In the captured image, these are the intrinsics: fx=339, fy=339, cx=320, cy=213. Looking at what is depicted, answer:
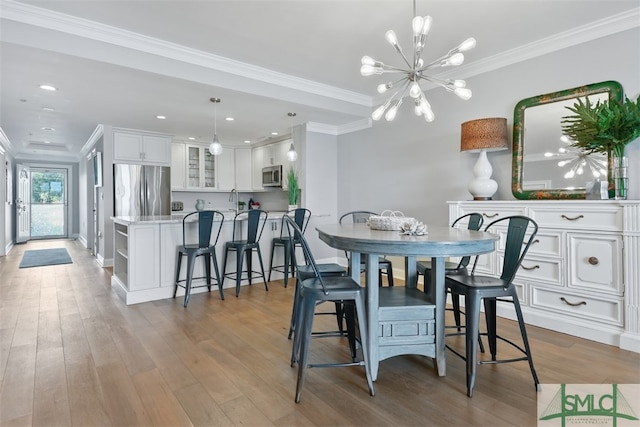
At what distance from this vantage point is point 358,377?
6.87ft

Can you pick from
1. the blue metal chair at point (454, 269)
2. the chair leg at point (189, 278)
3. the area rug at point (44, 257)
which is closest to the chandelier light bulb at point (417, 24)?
the blue metal chair at point (454, 269)

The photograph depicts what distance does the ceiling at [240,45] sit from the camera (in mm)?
2709

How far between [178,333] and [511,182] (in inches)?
136

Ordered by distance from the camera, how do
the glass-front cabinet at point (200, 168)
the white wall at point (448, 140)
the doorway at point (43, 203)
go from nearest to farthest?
the white wall at point (448, 140) < the glass-front cabinet at point (200, 168) < the doorway at point (43, 203)

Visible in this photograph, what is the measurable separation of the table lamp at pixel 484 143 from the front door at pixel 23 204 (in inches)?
411

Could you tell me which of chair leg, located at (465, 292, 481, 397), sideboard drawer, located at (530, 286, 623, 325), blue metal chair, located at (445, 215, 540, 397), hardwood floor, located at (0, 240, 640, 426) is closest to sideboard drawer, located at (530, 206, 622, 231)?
sideboard drawer, located at (530, 286, 623, 325)

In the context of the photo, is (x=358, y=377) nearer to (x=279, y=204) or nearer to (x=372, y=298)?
(x=372, y=298)

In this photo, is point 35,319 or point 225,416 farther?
point 35,319

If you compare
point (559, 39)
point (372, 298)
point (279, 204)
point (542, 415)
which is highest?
point (559, 39)

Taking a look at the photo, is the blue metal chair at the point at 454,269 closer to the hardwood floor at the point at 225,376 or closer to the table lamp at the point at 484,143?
the hardwood floor at the point at 225,376

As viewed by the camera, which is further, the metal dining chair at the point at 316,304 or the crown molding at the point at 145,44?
the crown molding at the point at 145,44

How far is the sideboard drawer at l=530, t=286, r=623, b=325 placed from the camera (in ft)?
8.47

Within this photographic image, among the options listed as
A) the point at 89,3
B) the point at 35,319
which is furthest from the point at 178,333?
the point at 89,3

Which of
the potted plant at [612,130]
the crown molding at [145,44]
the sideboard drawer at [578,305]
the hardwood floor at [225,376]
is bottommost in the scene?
the hardwood floor at [225,376]
